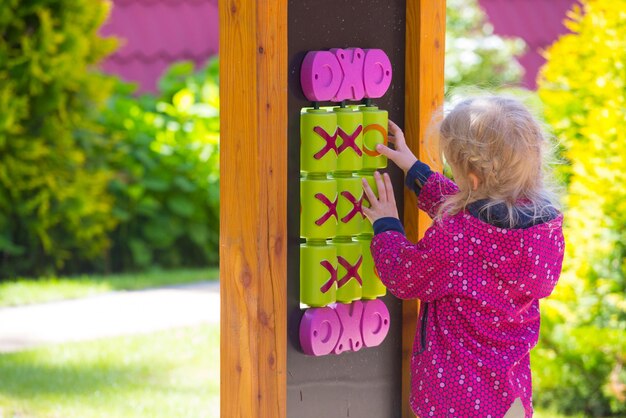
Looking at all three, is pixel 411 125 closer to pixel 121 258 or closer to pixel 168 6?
pixel 121 258

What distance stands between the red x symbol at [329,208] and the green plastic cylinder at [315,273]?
0.07 m

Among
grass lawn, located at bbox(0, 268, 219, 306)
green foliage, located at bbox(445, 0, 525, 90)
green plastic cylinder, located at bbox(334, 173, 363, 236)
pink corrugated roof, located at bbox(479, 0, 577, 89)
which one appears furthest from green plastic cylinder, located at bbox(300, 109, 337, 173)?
pink corrugated roof, located at bbox(479, 0, 577, 89)

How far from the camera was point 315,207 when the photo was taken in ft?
10.1

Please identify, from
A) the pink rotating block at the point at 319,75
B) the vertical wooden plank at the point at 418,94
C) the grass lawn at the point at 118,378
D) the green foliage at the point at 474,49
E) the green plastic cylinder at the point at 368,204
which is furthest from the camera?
the green foliage at the point at 474,49

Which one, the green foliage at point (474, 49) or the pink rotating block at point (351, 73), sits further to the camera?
the green foliage at point (474, 49)

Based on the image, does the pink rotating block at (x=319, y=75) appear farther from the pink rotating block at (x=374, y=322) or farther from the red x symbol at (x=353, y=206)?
the pink rotating block at (x=374, y=322)

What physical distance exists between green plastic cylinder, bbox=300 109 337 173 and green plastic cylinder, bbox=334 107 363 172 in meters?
0.06

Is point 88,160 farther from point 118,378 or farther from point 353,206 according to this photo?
point 353,206

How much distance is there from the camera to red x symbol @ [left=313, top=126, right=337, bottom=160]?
121 inches

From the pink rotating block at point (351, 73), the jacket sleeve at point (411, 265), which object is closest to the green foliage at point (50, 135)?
the pink rotating block at point (351, 73)

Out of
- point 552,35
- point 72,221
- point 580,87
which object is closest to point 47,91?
point 72,221

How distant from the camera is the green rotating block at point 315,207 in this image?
121 inches

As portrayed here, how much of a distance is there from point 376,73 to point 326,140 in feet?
1.04

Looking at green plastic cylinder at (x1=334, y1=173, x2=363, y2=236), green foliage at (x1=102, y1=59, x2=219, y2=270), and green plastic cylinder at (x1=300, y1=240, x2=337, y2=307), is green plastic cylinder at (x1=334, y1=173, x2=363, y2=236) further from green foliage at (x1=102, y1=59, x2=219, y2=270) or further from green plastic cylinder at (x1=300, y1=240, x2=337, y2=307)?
green foliage at (x1=102, y1=59, x2=219, y2=270)
